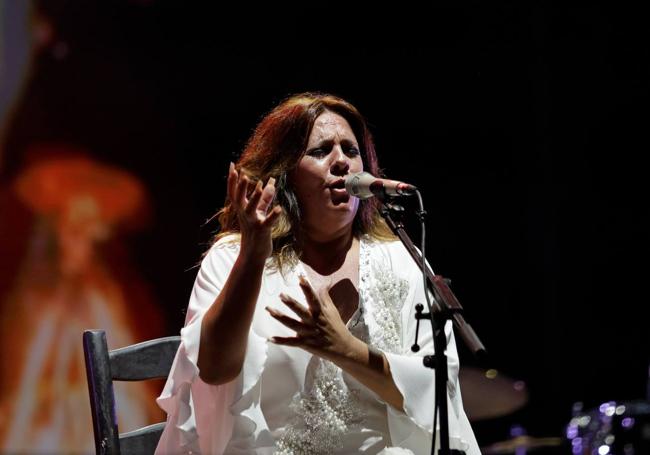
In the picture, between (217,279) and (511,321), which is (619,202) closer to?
(511,321)

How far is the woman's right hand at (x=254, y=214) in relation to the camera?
2.13 metres

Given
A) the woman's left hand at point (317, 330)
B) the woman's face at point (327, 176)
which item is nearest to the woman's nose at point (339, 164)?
the woman's face at point (327, 176)

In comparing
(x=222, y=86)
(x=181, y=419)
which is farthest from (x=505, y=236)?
(x=181, y=419)

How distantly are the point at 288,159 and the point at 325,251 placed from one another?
1.04 feet

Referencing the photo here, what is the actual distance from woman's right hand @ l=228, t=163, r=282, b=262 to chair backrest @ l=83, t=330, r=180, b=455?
1.89 ft

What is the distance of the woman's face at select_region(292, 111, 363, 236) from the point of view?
8.65 feet

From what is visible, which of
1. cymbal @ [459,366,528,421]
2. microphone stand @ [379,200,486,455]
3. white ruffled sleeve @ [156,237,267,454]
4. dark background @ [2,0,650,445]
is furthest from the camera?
dark background @ [2,0,650,445]

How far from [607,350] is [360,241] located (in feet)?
8.96

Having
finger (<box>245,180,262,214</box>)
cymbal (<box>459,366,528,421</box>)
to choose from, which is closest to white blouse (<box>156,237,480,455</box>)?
finger (<box>245,180,262,214</box>)

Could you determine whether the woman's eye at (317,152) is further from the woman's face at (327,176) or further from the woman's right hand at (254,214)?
the woman's right hand at (254,214)

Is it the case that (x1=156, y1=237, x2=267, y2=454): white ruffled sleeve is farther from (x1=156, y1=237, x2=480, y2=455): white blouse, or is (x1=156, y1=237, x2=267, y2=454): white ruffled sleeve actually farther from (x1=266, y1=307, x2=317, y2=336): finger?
(x1=266, y1=307, x2=317, y2=336): finger

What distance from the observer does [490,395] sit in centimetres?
396

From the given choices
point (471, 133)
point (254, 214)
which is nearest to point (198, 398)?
point (254, 214)

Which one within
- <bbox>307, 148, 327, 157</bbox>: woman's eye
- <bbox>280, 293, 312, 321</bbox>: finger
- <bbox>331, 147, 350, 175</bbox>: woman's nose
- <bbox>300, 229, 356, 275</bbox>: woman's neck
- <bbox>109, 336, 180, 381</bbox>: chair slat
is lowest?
<bbox>109, 336, 180, 381</bbox>: chair slat
